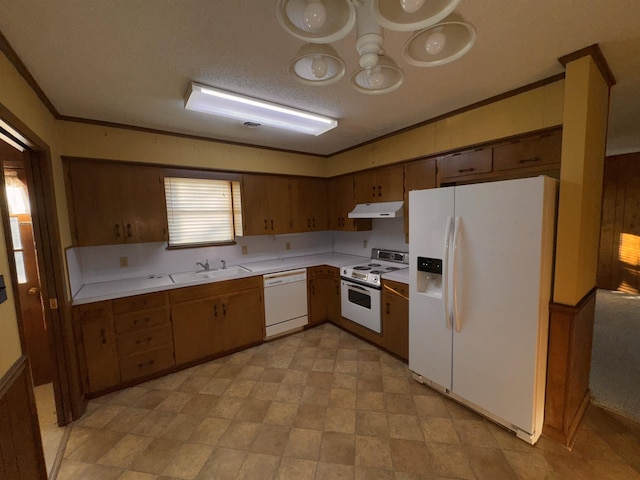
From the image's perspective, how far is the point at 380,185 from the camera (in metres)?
3.39

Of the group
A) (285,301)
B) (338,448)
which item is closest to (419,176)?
(285,301)

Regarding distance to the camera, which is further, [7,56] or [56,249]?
[56,249]

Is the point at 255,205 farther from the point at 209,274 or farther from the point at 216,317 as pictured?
the point at 216,317

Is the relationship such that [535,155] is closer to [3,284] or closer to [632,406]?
[632,406]

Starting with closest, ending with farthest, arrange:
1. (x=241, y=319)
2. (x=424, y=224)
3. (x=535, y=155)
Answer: (x=535, y=155) → (x=424, y=224) → (x=241, y=319)

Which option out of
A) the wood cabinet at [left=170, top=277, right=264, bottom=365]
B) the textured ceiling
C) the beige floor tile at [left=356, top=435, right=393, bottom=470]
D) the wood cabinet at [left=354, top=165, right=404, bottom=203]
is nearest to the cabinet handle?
the textured ceiling

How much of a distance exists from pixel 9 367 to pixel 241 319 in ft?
6.60

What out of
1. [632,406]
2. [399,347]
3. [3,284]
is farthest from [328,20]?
[632,406]

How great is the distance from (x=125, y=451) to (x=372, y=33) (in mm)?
2870

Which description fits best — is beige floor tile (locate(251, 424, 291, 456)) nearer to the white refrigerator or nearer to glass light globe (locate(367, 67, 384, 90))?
the white refrigerator

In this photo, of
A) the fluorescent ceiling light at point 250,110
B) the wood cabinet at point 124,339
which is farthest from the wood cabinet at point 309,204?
the wood cabinet at point 124,339

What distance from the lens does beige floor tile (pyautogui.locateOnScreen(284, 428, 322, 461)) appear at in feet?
5.93

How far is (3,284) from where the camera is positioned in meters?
1.28

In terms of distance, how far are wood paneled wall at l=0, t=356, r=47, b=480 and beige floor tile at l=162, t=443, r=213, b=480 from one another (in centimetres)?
65
